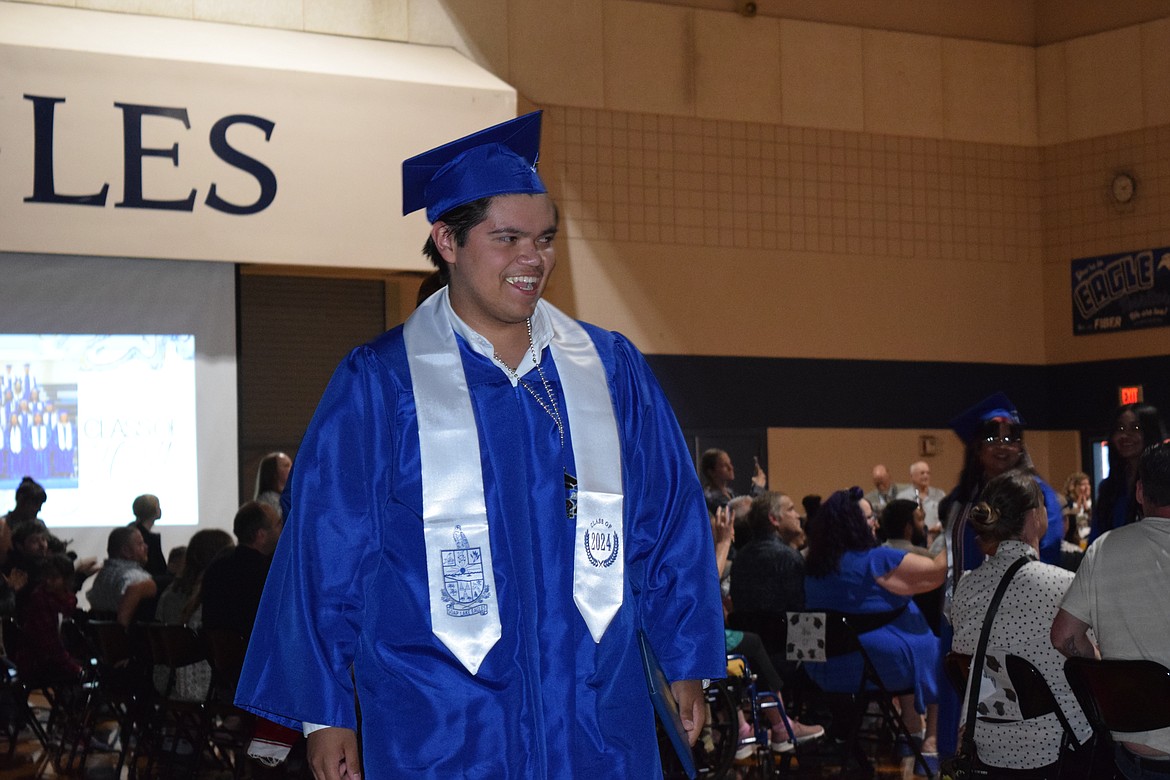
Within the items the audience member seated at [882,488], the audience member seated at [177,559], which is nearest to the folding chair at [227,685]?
the audience member seated at [177,559]

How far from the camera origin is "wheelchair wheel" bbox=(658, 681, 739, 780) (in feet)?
20.6

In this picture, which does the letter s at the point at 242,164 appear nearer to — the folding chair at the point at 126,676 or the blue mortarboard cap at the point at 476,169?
the folding chair at the point at 126,676

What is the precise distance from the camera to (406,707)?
2146 mm

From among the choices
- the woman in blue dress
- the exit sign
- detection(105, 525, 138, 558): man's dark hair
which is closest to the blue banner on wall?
the exit sign

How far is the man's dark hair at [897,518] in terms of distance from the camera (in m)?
7.21

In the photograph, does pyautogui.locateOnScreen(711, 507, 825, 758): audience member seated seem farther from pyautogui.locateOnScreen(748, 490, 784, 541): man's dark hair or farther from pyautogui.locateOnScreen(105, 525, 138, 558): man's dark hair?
pyautogui.locateOnScreen(105, 525, 138, 558): man's dark hair

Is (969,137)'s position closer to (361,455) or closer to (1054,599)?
(1054,599)

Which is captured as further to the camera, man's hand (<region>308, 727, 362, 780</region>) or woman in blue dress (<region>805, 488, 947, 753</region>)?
woman in blue dress (<region>805, 488, 947, 753</region>)

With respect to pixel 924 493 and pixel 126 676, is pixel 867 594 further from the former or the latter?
pixel 924 493

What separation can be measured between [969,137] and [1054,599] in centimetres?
965

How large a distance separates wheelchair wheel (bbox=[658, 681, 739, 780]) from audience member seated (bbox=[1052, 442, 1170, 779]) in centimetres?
260

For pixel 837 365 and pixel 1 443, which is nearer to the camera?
pixel 1 443

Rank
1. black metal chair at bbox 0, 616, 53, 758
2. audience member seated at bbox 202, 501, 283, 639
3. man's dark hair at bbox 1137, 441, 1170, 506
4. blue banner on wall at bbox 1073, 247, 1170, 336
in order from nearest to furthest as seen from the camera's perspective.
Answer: man's dark hair at bbox 1137, 441, 1170, 506, audience member seated at bbox 202, 501, 283, 639, black metal chair at bbox 0, 616, 53, 758, blue banner on wall at bbox 1073, 247, 1170, 336

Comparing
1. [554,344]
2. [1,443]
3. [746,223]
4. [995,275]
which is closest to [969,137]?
[995,275]
